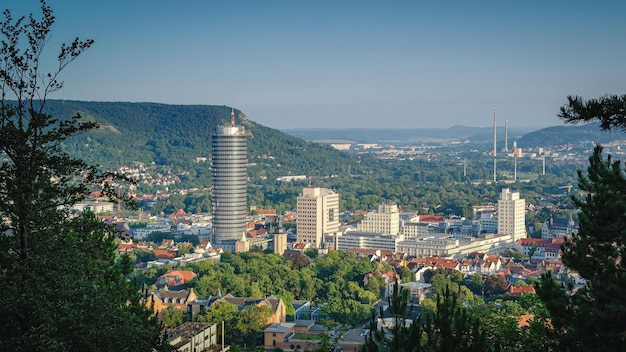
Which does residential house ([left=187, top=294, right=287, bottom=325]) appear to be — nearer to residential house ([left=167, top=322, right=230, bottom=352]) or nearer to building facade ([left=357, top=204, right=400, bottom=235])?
residential house ([left=167, top=322, right=230, bottom=352])

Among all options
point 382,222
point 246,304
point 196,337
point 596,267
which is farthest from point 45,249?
point 382,222

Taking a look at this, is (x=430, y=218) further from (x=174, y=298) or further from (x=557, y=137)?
(x=557, y=137)

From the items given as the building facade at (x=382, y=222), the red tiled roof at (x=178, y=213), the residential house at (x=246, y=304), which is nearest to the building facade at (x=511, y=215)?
the building facade at (x=382, y=222)

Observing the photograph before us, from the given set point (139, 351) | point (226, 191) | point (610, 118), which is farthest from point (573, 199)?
point (226, 191)

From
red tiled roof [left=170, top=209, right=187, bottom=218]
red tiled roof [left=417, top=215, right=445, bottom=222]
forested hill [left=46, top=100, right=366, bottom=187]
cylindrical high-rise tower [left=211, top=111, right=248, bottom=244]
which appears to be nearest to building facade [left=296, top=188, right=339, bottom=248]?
cylindrical high-rise tower [left=211, top=111, right=248, bottom=244]

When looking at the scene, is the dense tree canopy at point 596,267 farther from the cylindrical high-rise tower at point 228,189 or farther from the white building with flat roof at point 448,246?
the cylindrical high-rise tower at point 228,189
